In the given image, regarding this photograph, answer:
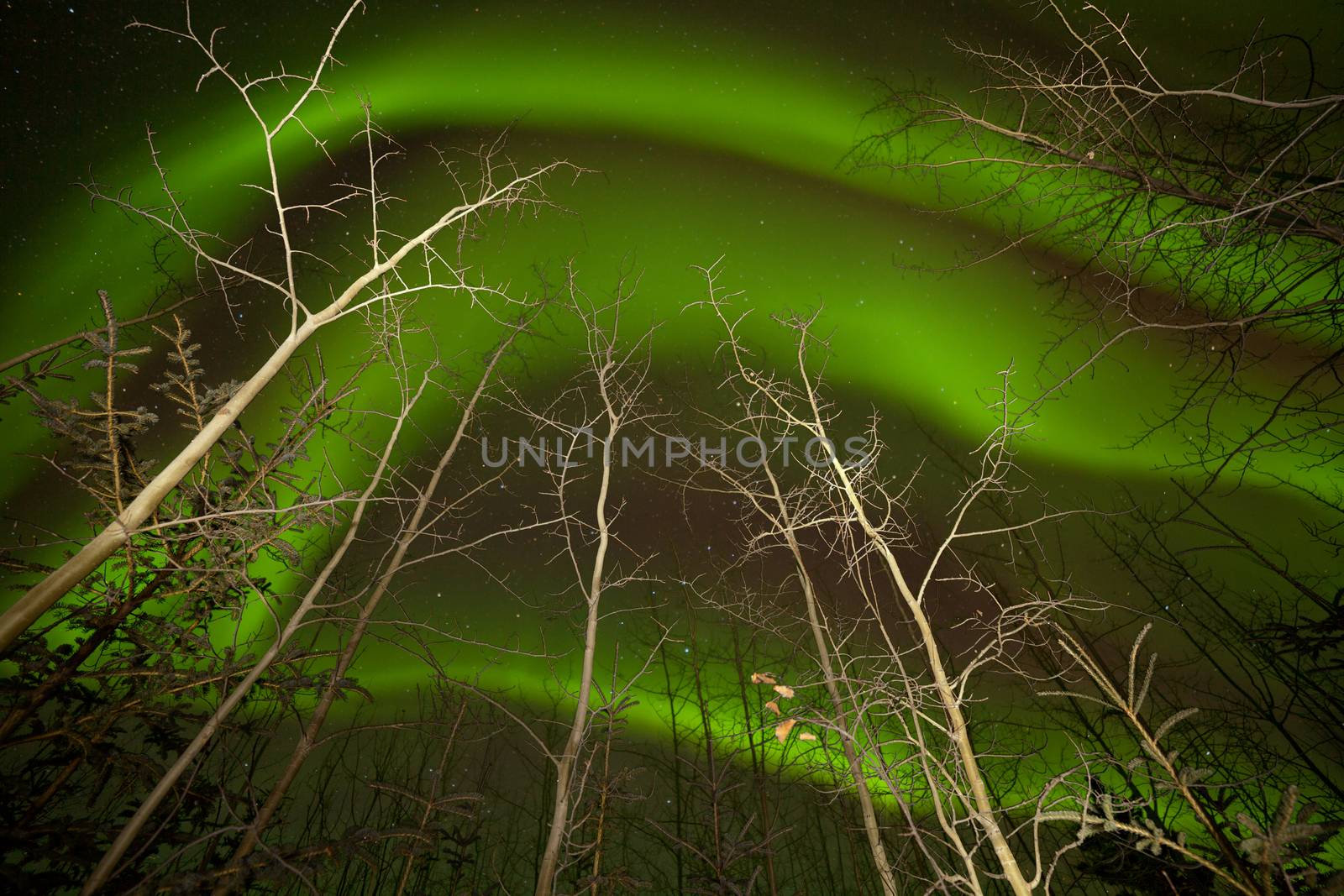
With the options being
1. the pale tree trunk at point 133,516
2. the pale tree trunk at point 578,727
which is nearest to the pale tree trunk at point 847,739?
the pale tree trunk at point 578,727

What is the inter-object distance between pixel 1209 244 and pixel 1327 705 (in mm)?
8963

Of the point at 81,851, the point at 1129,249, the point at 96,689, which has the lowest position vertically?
the point at 81,851

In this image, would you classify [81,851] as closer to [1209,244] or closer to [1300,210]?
[1209,244]

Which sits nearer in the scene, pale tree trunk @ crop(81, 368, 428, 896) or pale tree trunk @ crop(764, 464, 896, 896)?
pale tree trunk @ crop(81, 368, 428, 896)

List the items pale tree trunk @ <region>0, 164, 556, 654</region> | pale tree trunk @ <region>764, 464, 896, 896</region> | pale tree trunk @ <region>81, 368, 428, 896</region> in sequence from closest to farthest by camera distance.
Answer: pale tree trunk @ <region>0, 164, 556, 654</region>, pale tree trunk @ <region>81, 368, 428, 896</region>, pale tree trunk @ <region>764, 464, 896, 896</region>

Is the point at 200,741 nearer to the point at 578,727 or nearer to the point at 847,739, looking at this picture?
the point at 578,727

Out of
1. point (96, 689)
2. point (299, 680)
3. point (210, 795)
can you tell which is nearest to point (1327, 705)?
point (299, 680)

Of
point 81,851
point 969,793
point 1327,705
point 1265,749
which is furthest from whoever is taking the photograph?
point 1327,705

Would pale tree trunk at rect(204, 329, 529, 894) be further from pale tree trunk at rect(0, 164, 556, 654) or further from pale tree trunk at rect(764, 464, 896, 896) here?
pale tree trunk at rect(764, 464, 896, 896)

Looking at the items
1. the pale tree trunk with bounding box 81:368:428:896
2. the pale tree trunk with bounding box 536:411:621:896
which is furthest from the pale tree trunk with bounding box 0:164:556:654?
the pale tree trunk with bounding box 536:411:621:896

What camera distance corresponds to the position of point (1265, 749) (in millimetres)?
→ 8023

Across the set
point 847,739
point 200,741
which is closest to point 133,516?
point 200,741

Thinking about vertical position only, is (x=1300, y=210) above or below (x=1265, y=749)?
above

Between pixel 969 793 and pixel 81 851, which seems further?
pixel 969 793
